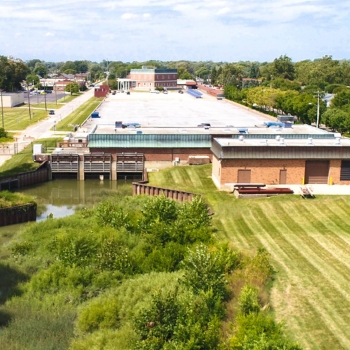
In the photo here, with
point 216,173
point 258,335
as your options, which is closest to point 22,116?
point 216,173

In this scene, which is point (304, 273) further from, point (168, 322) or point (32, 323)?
point (32, 323)

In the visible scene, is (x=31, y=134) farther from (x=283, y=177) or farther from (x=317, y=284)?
(x=317, y=284)

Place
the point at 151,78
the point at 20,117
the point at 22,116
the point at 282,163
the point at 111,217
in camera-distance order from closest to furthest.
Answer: the point at 111,217
the point at 282,163
the point at 20,117
the point at 22,116
the point at 151,78

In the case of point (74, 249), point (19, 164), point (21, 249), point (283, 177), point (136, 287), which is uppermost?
point (283, 177)

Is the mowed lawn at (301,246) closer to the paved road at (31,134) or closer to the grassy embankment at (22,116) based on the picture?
the paved road at (31,134)

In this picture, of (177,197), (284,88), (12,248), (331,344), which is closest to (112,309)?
(331,344)
